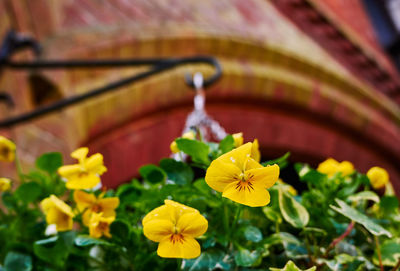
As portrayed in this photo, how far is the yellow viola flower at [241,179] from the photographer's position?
303mm

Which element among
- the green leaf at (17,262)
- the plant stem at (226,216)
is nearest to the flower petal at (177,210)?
the plant stem at (226,216)

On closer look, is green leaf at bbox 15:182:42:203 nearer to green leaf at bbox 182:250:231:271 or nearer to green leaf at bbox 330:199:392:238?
green leaf at bbox 182:250:231:271

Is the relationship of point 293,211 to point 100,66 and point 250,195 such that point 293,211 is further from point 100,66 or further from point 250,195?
point 100,66

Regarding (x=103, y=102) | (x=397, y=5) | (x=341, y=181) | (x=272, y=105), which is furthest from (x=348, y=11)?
(x=341, y=181)

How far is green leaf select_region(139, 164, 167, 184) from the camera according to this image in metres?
0.45

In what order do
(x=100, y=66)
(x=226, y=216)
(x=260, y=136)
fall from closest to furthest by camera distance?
1. (x=226, y=216)
2. (x=100, y=66)
3. (x=260, y=136)

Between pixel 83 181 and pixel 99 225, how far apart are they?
0.05m

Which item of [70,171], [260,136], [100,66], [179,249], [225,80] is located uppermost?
[225,80]

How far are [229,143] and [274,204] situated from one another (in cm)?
9

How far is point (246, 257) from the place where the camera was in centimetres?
38

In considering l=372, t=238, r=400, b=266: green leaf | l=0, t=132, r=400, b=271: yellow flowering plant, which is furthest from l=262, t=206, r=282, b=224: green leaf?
l=372, t=238, r=400, b=266: green leaf

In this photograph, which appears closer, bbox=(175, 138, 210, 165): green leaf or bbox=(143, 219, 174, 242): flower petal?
bbox=(143, 219, 174, 242): flower petal

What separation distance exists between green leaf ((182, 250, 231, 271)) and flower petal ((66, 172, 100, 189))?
0.12 meters

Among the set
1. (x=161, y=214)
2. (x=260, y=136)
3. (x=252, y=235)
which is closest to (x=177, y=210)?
(x=161, y=214)
